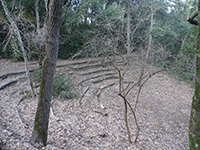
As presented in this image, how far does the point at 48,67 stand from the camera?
2.83 meters

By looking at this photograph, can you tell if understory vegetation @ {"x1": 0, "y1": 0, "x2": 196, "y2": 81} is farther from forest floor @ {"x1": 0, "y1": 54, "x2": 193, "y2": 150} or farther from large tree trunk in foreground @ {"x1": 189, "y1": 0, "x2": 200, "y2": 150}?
large tree trunk in foreground @ {"x1": 189, "y1": 0, "x2": 200, "y2": 150}

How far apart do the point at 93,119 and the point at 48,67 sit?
9.18ft

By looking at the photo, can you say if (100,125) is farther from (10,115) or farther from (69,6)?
(69,6)

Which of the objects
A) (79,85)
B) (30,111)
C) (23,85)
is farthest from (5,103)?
(79,85)

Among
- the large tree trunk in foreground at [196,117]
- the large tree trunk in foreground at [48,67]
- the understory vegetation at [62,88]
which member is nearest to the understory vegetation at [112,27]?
the understory vegetation at [62,88]

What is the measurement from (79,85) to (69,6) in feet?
18.2

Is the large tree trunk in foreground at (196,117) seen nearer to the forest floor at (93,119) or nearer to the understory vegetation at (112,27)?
the forest floor at (93,119)

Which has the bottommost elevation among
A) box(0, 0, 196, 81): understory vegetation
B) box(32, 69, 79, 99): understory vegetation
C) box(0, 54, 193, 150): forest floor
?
box(0, 54, 193, 150): forest floor

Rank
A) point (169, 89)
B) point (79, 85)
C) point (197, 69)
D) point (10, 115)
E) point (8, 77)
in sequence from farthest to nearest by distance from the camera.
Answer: point (169, 89), point (79, 85), point (8, 77), point (10, 115), point (197, 69)

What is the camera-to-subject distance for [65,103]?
5.88m

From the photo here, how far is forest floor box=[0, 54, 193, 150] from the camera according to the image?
143 inches

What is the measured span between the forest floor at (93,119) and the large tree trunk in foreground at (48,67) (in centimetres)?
32

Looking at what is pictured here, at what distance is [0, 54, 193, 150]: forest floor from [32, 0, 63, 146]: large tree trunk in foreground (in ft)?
1.05

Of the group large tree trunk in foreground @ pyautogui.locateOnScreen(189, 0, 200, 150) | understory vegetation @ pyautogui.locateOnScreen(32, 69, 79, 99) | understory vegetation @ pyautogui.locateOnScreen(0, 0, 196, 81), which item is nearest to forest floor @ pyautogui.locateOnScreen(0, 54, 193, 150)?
understory vegetation @ pyautogui.locateOnScreen(32, 69, 79, 99)
